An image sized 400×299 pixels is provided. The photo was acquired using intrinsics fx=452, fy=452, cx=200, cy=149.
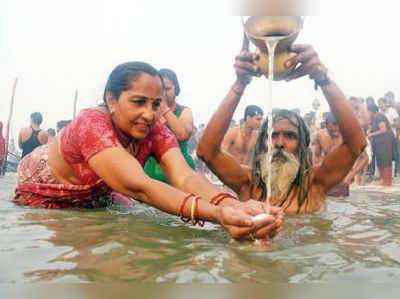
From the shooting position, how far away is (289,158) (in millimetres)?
3367

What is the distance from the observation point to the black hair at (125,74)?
2.74 m

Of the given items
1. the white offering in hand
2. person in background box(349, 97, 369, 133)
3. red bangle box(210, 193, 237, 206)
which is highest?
person in background box(349, 97, 369, 133)

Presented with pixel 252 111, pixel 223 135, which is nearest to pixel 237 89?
pixel 223 135

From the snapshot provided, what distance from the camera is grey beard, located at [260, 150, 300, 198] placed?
3346 millimetres

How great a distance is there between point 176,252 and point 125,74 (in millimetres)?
1252

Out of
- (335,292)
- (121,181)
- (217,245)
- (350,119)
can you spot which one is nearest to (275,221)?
(217,245)

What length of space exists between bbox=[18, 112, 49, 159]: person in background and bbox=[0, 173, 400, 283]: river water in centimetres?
605

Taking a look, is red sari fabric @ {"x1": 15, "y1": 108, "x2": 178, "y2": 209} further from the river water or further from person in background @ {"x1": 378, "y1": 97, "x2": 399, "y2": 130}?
person in background @ {"x1": 378, "y1": 97, "x2": 399, "y2": 130}

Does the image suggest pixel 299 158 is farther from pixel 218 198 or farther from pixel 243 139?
pixel 243 139

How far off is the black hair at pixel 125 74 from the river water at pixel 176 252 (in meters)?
0.82

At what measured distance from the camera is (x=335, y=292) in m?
1.43

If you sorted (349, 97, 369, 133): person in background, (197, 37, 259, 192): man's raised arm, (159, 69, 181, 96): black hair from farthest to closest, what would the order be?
(349, 97, 369, 133): person in background → (159, 69, 181, 96): black hair → (197, 37, 259, 192): man's raised arm

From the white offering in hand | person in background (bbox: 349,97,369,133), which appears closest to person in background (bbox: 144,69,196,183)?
the white offering in hand

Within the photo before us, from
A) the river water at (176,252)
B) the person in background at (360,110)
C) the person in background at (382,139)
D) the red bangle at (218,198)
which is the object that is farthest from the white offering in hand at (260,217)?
the person in background at (382,139)
